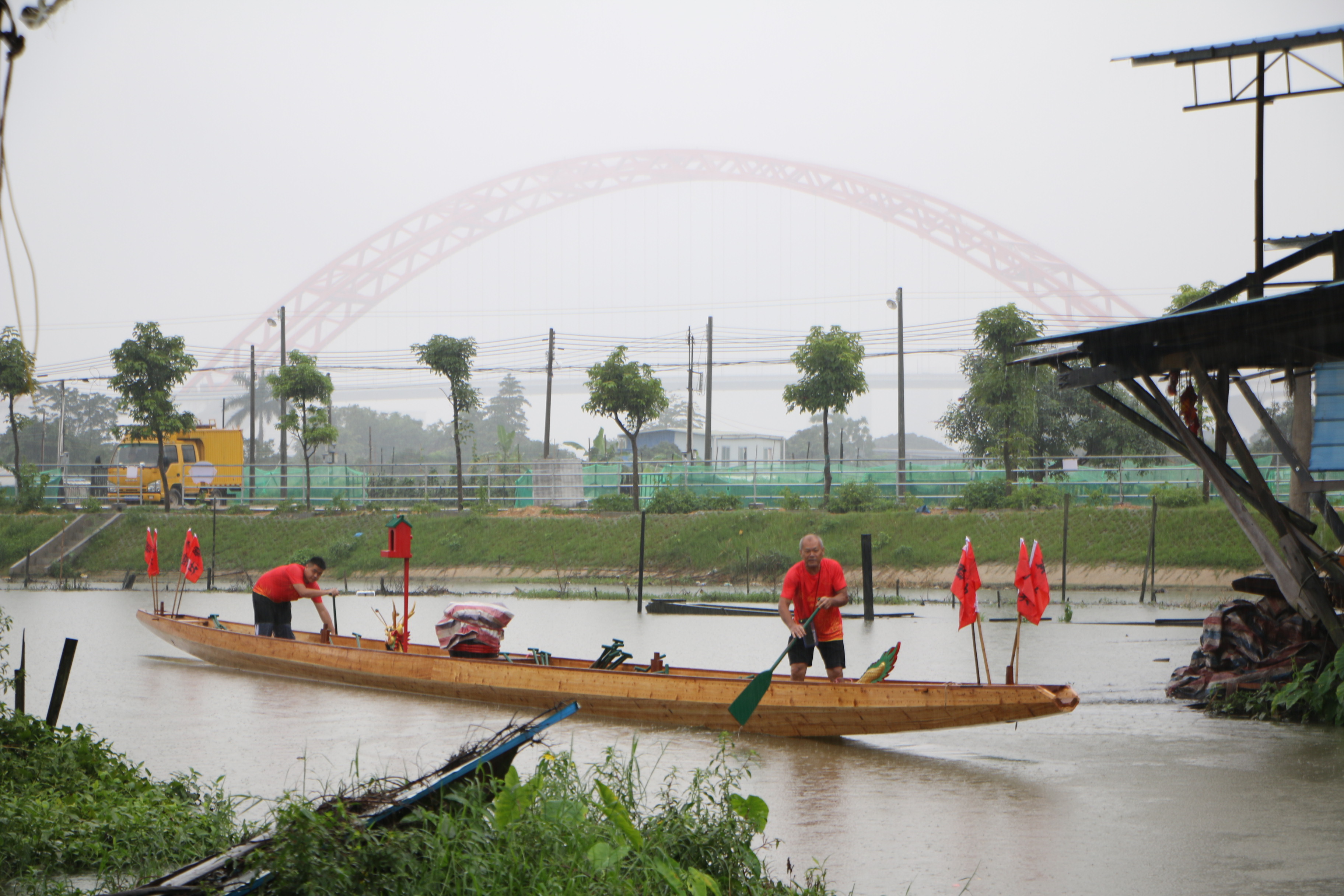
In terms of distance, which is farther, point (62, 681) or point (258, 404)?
point (258, 404)

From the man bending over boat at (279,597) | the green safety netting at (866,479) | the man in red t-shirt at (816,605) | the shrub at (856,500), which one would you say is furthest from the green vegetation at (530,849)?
the green safety netting at (866,479)

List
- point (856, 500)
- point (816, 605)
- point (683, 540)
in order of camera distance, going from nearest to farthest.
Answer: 1. point (816, 605)
2. point (683, 540)
3. point (856, 500)

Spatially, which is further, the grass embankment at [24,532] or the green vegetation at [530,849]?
the grass embankment at [24,532]

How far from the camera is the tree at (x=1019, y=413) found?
1304 inches

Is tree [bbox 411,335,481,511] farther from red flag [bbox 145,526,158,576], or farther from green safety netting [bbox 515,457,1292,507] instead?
red flag [bbox 145,526,158,576]

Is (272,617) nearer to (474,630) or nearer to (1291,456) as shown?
(474,630)

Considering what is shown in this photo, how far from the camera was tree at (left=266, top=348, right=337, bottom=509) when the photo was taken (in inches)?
1510

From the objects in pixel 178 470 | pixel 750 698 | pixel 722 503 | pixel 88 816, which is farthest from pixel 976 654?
pixel 178 470

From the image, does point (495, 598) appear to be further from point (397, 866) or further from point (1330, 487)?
point (397, 866)

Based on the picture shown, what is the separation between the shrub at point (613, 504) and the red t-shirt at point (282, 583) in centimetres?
2060

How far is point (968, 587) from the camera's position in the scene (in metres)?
10.2

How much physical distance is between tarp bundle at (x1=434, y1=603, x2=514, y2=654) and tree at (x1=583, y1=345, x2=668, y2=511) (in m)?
22.6

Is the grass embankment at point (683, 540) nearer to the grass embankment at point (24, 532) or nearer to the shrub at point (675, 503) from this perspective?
the shrub at point (675, 503)

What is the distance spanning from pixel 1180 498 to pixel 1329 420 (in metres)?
20.5
